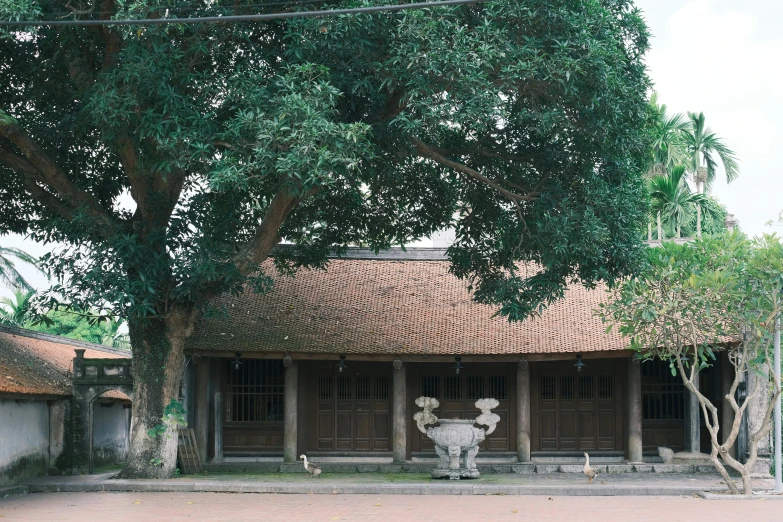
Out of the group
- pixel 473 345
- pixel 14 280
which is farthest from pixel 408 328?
pixel 14 280

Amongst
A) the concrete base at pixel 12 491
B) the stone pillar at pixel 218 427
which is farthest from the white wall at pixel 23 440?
the stone pillar at pixel 218 427

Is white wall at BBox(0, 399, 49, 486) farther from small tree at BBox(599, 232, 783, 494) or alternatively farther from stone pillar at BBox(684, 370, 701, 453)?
stone pillar at BBox(684, 370, 701, 453)

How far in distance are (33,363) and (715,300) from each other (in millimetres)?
14938

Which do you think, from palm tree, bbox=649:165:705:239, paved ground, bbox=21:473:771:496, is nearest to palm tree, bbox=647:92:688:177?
palm tree, bbox=649:165:705:239

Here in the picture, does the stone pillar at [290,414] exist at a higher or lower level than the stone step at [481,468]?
higher

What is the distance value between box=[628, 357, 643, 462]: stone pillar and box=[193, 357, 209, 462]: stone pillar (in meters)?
9.93

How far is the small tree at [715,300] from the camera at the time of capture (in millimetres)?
17078

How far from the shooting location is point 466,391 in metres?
25.0

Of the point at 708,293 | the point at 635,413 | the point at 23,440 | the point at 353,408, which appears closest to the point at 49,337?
the point at 23,440

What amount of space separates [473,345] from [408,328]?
1716 mm

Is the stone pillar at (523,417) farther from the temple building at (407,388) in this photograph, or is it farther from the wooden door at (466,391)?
the wooden door at (466,391)

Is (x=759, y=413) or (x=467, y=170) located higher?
(x=467, y=170)

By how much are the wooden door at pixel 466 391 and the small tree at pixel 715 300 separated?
7.03 metres

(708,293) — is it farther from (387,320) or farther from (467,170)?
(387,320)
